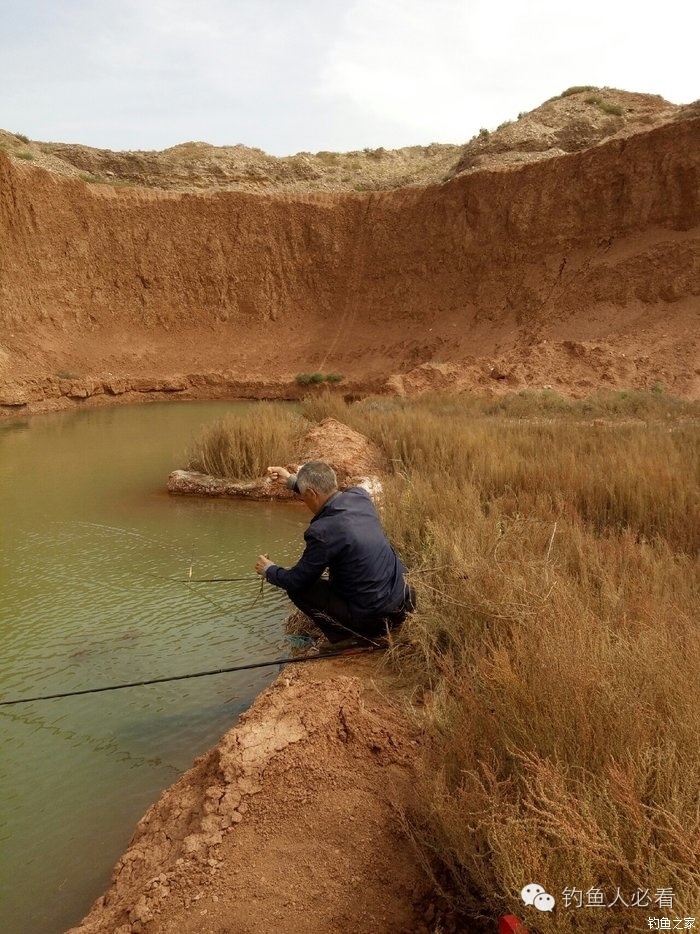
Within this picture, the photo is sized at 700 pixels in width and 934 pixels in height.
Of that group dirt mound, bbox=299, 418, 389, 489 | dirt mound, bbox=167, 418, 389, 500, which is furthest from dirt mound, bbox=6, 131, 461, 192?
dirt mound, bbox=167, 418, 389, 500

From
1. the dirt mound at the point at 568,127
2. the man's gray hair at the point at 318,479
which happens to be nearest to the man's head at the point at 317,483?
the man's gray hair at the point at 318,479

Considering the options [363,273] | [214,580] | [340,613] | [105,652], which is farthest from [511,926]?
[363,273]

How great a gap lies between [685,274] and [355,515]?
17.1 meters

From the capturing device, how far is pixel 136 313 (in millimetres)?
25703

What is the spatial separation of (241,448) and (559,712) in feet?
24.8

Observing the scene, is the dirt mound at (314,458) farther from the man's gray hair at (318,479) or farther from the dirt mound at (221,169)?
the dirt mound at (221,169)

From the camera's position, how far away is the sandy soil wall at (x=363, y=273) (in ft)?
60.5

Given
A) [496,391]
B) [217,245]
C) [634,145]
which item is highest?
[634,145]

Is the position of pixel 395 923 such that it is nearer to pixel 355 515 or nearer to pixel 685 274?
pixel 355 515

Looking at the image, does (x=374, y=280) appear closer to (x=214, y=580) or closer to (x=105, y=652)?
(x=214, y=580)

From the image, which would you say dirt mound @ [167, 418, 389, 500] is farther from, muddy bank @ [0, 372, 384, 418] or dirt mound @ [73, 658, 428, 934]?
muddy bank @ [0, 372, 384, 418]

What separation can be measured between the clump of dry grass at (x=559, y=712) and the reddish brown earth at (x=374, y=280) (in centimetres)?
1235

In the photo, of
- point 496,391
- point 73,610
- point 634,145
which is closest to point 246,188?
point 634,145

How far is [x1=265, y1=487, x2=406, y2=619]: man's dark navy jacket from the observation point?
12.1ft
